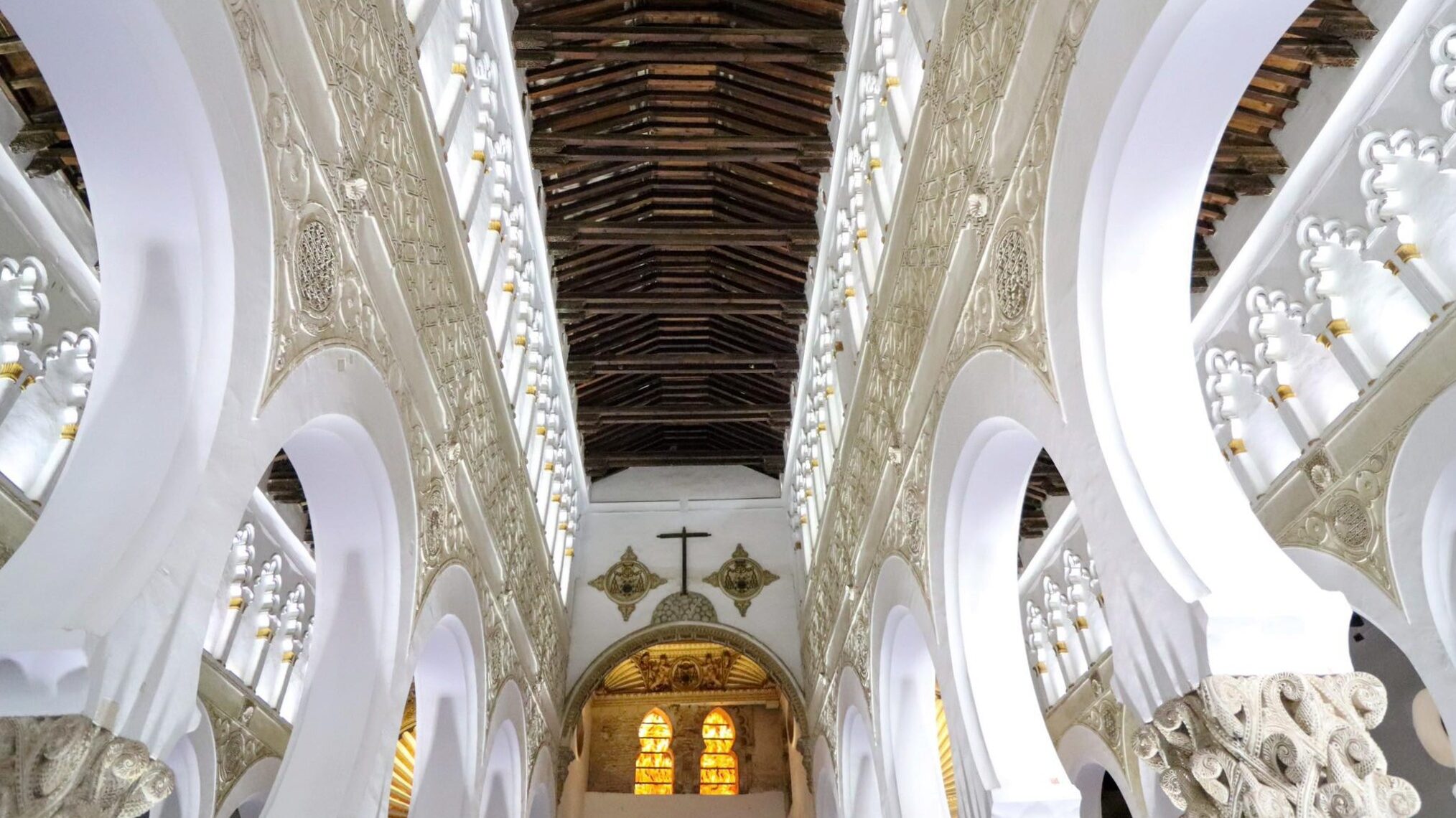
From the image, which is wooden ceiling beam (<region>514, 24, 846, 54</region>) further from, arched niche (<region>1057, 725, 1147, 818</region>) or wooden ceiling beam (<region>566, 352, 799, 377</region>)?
arched niche (<region>1057, 725, 1147, 818</region>)

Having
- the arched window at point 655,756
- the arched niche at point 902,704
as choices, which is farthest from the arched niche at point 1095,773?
the arched window at point 655,756

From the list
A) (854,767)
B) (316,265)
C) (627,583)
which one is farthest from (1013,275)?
(627,583)

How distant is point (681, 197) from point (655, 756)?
10476 millimetres

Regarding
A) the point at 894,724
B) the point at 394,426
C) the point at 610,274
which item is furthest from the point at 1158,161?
the point at 610,274

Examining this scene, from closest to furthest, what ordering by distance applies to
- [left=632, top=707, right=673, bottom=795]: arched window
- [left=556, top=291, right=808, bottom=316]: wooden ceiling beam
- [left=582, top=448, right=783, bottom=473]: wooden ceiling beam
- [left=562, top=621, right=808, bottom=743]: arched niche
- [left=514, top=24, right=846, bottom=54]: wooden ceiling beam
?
1. [left=514, top=24, right=846, bottom=54]: wooden ceiling beam
2. [left=556, top=291, right=808, bottom=316]: wooden ceiling beam
3. [left=562, top=621, right=808, bottom=743]: arched niche
4. [left=582, top=448, right=783, bottom=473]: wooden ceiling beam
5. [left=632, top=707, right=673, bottom=795]: arched window

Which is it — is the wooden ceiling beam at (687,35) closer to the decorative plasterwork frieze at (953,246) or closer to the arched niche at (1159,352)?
the decorative plasterwork frieze at (953,246)

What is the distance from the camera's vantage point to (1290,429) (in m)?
5.37

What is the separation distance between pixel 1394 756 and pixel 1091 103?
235 inches

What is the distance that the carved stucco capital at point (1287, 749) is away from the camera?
2.39 metres

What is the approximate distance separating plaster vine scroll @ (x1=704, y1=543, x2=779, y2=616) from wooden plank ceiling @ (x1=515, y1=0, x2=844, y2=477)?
1343mm

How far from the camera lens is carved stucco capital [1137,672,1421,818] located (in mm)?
2389

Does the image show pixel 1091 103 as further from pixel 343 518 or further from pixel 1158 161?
pixel 343 518

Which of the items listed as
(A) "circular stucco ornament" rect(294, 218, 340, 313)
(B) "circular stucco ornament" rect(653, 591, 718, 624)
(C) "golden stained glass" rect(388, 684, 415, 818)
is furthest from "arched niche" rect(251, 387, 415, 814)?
(C) "golden stained glass" rect(388, 684, 415, 818)

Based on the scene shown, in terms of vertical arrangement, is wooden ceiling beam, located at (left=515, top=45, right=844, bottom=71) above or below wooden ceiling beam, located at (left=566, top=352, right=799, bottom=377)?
below
